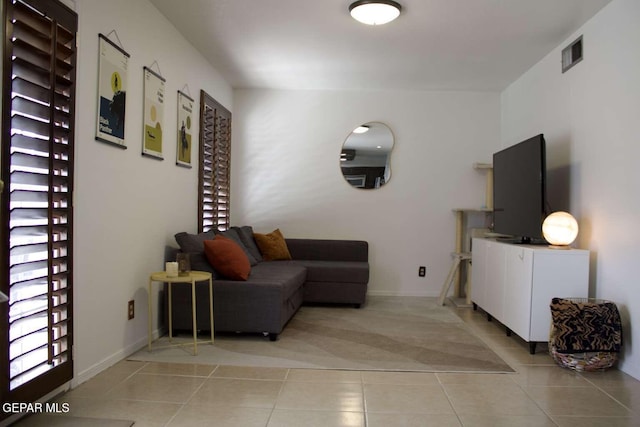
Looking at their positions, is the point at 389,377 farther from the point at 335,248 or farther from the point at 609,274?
the point at 335,248

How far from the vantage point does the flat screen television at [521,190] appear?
11.9 feet

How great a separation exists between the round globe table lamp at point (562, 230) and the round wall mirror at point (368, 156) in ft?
7.85

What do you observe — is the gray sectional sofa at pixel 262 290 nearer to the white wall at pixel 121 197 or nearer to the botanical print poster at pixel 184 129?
the white wall at pixel 121 197

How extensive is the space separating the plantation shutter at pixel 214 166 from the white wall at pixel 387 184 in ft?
0.90

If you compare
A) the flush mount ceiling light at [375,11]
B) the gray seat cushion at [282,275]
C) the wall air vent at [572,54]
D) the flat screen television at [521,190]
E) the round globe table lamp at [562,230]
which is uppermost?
the flush mount ceiling light at [375,11]

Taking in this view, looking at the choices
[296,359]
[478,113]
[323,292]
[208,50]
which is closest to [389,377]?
[296,359]

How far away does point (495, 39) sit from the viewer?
3.86 m

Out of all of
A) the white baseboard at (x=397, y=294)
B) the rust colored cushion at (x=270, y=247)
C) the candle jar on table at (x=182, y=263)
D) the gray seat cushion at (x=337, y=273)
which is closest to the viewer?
the candle jar on table at (x=182, y=263)

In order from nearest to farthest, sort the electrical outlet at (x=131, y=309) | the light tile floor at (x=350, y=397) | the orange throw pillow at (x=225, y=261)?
the light tile floor at (x=350, y=397) → the electrical outlet at (x=131, y=309) → the orange throw pillow at (x=225, y=261)

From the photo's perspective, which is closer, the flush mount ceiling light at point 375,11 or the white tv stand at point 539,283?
the flush mount ceiling light at point 375,11

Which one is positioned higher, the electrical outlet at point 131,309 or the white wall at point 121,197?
the white wall at point 121,197

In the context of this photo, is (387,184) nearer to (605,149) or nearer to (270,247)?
(270,247)

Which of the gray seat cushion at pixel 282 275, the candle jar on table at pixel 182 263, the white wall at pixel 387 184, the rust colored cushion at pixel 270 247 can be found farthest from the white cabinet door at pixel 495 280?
the candle jar on table at pixel 182 263

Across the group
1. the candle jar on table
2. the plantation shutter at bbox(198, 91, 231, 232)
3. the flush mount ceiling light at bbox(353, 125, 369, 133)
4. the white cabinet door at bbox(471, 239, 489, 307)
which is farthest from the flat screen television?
the plantation shutter at bbox(198, 91, 231, 232)
